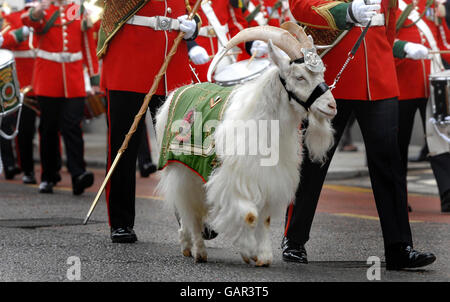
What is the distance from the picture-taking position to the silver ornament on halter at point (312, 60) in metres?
5.34

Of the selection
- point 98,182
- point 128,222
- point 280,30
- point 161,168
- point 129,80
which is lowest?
point 98,182

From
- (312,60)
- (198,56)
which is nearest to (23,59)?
(198,56)

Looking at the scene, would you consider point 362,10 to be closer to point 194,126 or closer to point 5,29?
point 194,126

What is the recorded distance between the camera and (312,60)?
17.5 ft

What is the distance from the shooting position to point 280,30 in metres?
5.43

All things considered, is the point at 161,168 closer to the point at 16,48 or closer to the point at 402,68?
the point at 402,68

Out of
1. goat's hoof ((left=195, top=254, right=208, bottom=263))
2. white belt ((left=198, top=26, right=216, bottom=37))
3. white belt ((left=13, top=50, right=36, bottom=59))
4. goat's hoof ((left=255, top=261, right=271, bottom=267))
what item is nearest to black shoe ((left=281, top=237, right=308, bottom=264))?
goat's hoof ((left=255, top=261, right=271, bottom=267))

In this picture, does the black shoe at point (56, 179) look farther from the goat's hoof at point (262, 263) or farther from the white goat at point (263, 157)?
the goat's hoof at point (262, 263)

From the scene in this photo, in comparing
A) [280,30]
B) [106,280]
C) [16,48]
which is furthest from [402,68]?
[16,48]

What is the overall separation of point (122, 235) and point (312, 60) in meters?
2.14

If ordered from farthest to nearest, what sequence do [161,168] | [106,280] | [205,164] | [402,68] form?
1. [402,68]
2. [161,168]
3. [205,164]
4. [106,280]

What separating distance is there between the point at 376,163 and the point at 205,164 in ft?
3.23

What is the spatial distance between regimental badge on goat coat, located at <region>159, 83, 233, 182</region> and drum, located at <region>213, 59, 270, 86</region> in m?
1.91

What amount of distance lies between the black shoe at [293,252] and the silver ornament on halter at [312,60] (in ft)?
3.98
